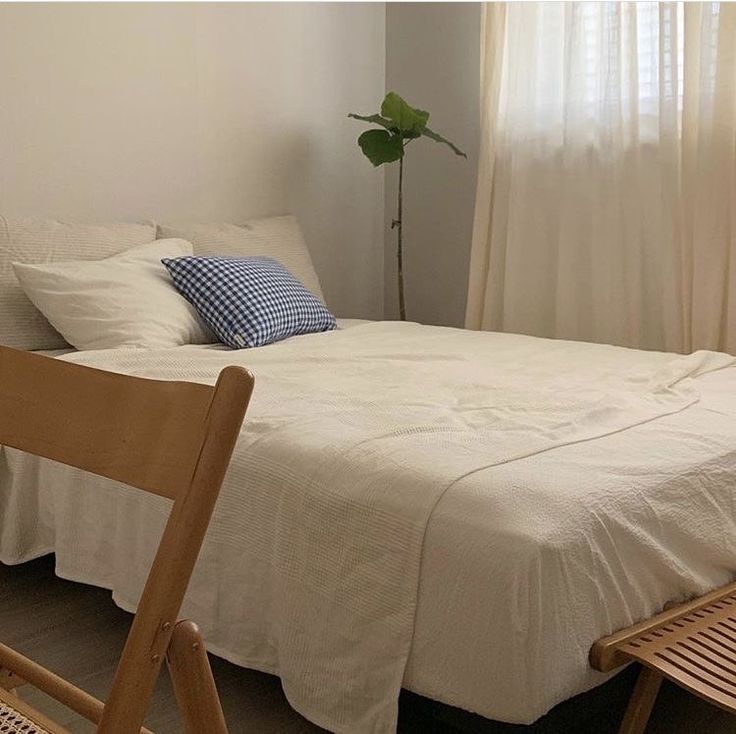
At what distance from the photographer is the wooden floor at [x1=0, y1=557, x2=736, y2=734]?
1589 millimetres

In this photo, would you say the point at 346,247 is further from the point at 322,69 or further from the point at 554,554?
the point at 554,554

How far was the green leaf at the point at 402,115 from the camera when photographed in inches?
141

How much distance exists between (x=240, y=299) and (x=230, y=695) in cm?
123

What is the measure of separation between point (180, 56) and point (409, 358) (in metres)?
1.43

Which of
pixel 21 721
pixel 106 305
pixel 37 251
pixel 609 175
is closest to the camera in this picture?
pixel 21 721

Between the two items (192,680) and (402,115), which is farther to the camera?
(402,115)

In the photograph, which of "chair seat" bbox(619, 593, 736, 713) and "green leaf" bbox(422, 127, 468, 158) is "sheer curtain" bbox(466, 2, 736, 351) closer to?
"green leaf" bbox(422, 127, 468, 158)

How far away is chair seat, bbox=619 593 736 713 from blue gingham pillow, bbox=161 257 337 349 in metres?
1.52

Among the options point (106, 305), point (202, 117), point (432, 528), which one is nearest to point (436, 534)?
point (432, 528)

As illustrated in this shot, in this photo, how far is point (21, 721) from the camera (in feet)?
3.42

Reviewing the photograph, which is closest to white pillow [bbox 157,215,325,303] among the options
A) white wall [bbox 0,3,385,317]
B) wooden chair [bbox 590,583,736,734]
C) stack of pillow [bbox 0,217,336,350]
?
stack of pillow [bbox 0,217,336,350]

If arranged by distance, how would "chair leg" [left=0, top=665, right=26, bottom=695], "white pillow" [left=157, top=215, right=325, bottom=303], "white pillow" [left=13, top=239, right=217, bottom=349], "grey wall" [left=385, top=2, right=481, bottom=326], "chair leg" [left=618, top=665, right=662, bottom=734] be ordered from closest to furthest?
1. "chair leg" [left=0, top=665, right=26, bottom=695]
2. "chair leg" [left=618, top=665, right=662, bottom=734]
3. "white pillow" [left=13, top=239, right=217, bottom=349]
4. "white pillow" [left=157, top=215, right=325, bottom=303]
5. "grey wall" [left=385, top=2, right=481, bottom=326]

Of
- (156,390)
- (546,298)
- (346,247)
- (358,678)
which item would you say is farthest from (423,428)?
(346,247)

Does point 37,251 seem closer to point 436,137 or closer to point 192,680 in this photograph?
point 436,137
